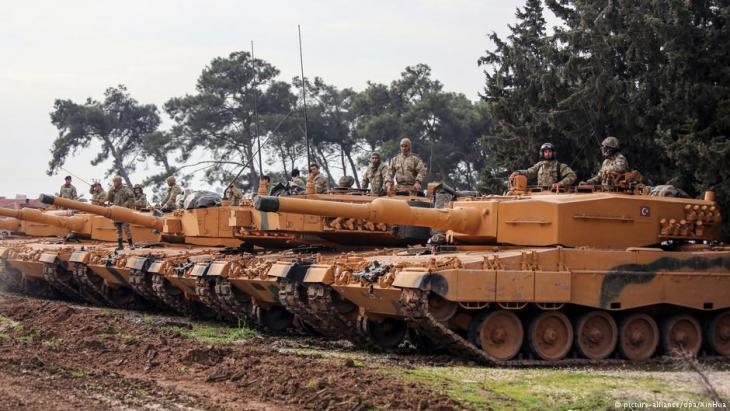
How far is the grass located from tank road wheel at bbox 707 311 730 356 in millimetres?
2700

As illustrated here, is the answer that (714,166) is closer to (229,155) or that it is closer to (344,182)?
(344,182)

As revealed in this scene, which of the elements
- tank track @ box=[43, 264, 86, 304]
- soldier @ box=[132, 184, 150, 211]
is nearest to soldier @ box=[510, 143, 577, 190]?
tank track @ box=[43, 264, 86, 304]

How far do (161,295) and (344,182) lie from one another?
436 centimetres

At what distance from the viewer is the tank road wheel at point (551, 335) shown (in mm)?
15055

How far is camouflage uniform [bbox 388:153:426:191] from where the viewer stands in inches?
838

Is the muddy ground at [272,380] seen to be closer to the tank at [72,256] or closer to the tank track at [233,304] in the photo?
the tank track at [233,304]

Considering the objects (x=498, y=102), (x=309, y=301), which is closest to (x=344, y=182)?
(x=309, y=301)

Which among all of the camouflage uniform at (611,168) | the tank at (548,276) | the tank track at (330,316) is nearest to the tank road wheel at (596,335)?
the tank at (548,276)

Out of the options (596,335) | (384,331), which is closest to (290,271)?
(384,331)

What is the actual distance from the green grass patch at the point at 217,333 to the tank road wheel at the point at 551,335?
189 inches

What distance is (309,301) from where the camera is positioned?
55.7 feet

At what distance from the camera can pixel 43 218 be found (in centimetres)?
2886

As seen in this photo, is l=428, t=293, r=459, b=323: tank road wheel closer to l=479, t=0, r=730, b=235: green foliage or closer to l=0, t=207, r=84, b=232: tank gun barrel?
l=479, t=0, r=730, b=235: green foliage

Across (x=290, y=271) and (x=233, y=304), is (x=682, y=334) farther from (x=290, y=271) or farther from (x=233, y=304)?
(x=233, y=304)
